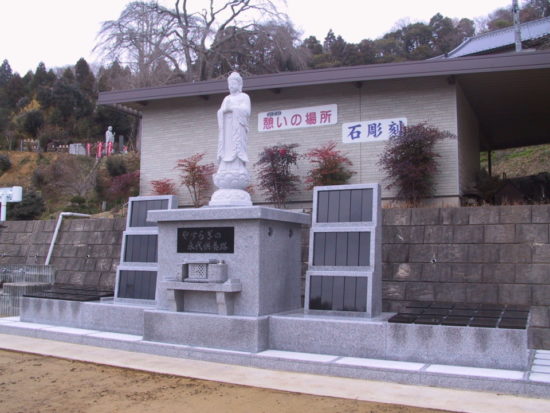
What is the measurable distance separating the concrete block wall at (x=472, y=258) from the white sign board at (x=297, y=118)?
463cm

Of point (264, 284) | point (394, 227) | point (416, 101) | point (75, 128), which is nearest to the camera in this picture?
point (264, 284)

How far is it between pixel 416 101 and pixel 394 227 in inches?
177

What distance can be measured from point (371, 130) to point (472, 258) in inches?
205

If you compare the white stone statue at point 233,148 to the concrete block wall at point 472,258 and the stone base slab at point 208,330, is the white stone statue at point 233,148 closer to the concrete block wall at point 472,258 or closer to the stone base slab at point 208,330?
the stone base slab at point 208,330

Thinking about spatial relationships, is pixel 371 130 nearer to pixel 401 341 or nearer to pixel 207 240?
pixel 207 240

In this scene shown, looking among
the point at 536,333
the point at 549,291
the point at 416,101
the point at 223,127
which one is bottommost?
the point at 536,333

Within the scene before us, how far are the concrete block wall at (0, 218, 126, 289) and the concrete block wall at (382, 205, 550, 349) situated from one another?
6534 millimetres

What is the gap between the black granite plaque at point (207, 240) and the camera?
7.61 m

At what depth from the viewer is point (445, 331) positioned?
6.23 m

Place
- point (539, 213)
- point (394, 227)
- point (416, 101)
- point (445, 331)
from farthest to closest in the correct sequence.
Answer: point (416, 101)
point (394, 227)
point (539, 213)
point (445, 331)

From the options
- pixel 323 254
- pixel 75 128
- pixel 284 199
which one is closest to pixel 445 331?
pixel 323 254

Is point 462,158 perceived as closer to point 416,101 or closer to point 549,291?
point 416,101

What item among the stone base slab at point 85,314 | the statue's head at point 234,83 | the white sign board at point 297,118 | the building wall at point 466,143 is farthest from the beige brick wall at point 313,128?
the stone base slab at point 85,314

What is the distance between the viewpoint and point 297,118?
13.8 meters
